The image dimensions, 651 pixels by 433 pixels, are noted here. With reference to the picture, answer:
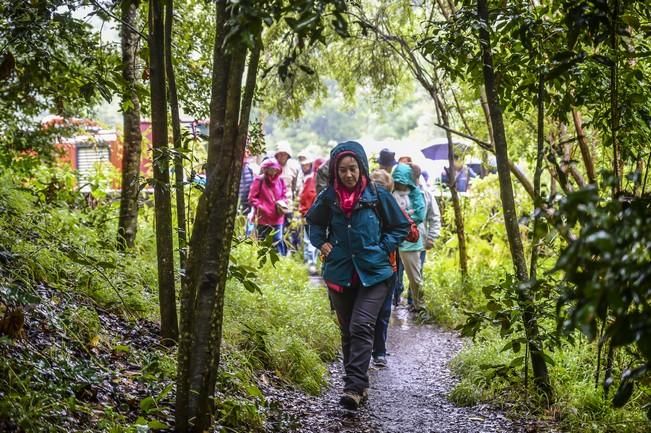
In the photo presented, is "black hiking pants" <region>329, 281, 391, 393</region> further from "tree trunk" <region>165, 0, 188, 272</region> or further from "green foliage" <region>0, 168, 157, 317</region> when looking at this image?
"green foliage" <region>0, 168, 157, 317</region>

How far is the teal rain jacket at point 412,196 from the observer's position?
9953 mm

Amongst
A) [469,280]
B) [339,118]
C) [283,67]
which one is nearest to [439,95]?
[469,280]

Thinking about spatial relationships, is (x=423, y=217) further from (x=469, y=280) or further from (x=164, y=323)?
(x=164, y=323)

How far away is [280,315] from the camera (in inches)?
301

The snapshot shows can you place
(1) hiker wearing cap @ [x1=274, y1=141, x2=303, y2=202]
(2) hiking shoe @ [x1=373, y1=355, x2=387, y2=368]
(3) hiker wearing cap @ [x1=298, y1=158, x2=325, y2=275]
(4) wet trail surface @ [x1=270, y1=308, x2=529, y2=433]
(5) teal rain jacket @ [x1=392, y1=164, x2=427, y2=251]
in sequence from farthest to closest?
(1) hiker wearing cap @ [x1=274, y1=141, x2=303, y2=202] < (3) hiker wearing cap @ [x1=298, y1=158, x2=325, y2=275] < (5) teal rain jacket @ [x1=392, y1=164, x2=427, y2=251] < (2) hiking shoe @ [x1=373, y1=355, x2=387, y2=368] < (4) wet trail surface @ [x1=270, y1=308, x2=529, y2=433]

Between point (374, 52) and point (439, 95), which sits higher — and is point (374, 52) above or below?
above

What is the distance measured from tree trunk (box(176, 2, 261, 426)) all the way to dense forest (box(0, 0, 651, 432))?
10 millimetres

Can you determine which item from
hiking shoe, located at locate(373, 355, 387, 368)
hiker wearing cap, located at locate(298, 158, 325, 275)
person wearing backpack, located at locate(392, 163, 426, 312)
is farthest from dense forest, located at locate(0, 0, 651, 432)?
hiker wearing cap, located at locate(298, 158, 325, 275)

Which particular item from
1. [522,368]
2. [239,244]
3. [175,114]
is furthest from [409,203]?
[175,114]

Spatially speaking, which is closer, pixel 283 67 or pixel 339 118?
pixel 283 67

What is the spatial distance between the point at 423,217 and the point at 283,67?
7.34 metres

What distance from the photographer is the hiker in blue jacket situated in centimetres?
569

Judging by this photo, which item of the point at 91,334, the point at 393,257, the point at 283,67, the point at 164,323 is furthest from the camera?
the point at 393,257

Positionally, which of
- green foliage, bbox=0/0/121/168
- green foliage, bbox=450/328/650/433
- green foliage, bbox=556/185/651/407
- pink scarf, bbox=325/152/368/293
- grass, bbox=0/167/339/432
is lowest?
green foliage, bbox=450/328/650/433
